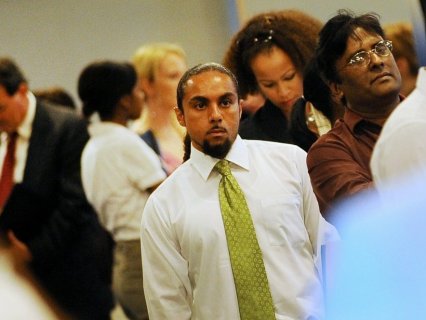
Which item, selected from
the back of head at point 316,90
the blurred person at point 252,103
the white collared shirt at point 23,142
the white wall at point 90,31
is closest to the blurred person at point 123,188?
the white collared shirt at point 23,142

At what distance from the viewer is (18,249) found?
346 cm

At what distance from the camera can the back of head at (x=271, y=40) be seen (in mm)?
3250

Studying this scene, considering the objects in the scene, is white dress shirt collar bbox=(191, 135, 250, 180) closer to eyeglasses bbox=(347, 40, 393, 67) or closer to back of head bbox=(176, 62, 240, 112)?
back of head bbox=(176, 62, 240, 112)

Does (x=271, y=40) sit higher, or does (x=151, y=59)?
(x=271, y=40)

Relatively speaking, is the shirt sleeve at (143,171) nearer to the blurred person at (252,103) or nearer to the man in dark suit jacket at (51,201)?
the man in dark suit jacket at (51,201)

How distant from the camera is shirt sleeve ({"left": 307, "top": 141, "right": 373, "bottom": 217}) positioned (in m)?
2.53

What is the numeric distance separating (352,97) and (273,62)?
2.24 ft

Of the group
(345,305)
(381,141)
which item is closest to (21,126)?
(345,305)

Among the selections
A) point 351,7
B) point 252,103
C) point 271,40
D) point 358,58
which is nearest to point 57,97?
point 252,103

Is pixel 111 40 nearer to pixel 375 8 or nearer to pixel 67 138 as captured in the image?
pixel 67 138

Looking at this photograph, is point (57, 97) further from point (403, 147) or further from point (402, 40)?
point (403, 147)

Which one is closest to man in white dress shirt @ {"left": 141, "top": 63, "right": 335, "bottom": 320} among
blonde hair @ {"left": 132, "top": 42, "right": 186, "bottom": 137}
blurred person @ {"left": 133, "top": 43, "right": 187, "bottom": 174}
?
blurred person @ {"left": 133, "top": 43, "right": 187, "bottom": 174}

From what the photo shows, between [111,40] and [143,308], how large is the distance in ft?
8.69

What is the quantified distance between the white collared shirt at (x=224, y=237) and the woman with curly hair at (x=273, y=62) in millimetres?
483
